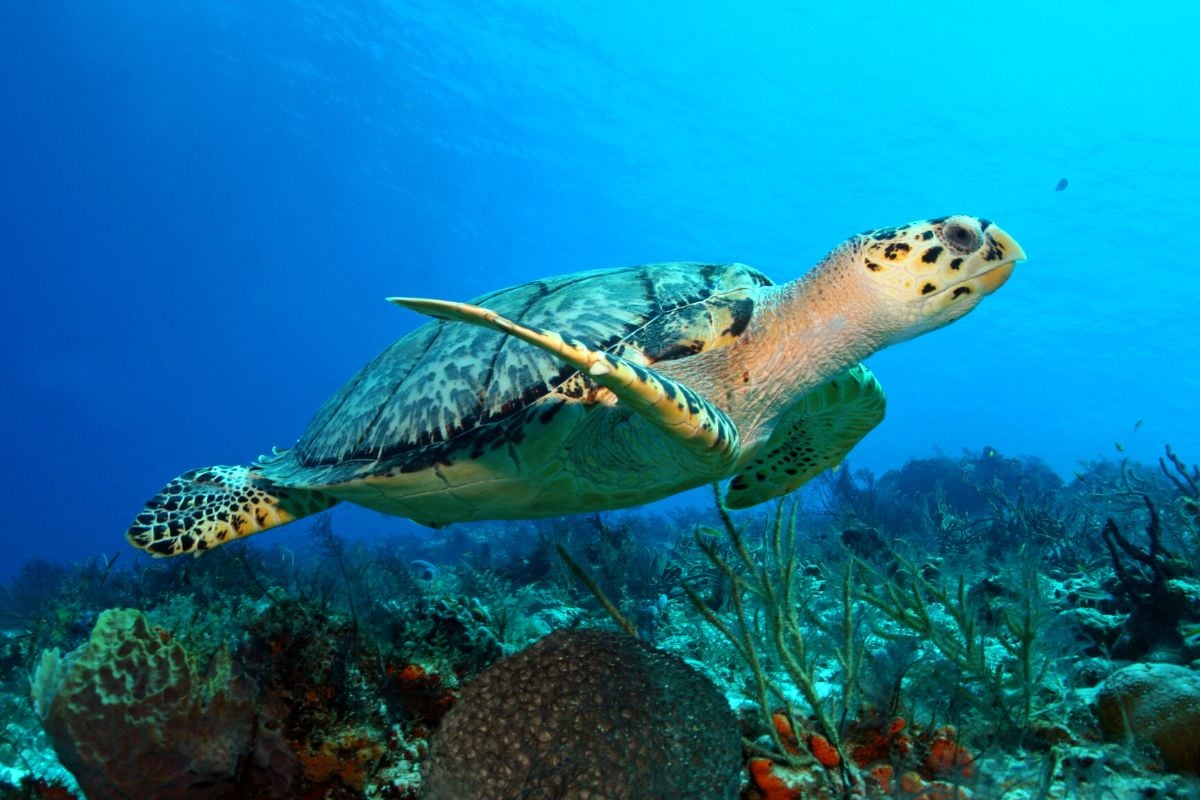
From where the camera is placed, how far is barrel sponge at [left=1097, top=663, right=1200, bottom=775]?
247 centimetres

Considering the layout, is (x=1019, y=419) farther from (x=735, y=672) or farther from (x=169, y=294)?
(x=169, y=294)

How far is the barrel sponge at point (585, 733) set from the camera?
2.23 meters

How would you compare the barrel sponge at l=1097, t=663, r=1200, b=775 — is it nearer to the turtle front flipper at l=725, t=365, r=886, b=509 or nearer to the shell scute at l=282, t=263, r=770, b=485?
the turtle front flipper at l=725, t=365, r=886, b=509

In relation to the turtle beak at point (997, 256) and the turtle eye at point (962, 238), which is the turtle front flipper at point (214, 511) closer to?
the turtle eye at point (962, 238)

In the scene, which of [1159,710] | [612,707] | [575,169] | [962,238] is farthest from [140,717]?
[575,169]

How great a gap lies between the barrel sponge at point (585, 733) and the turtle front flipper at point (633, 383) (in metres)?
1.02

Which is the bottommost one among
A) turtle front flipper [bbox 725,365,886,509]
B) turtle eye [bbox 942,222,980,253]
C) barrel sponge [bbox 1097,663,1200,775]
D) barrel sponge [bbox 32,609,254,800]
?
barrel sponge [bbox 1097,663,1200,775]

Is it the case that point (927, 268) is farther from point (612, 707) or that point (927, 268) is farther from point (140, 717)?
point (140, 717)

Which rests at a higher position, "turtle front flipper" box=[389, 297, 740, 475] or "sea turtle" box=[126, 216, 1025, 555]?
"sea turtle" box=[126, 216, 1025, 555]

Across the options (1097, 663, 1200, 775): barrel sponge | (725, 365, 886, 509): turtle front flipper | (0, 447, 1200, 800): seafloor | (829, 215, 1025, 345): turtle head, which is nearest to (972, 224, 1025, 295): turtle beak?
(829, 215, 1025, 345): turtle head

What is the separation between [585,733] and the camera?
7.61 feet

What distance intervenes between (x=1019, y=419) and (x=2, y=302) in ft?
399

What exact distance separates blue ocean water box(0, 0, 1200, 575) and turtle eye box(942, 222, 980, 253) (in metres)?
47.2

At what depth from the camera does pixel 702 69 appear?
152 feet
